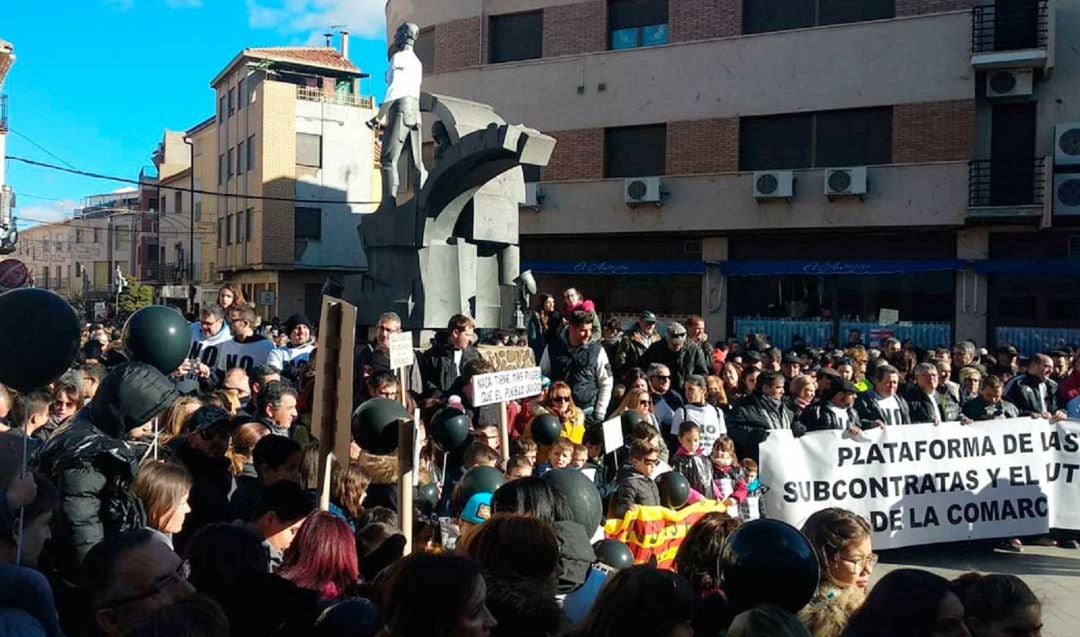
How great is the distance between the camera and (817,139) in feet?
72.3

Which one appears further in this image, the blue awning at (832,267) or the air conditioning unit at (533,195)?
the air conditioning unit at (533,195)

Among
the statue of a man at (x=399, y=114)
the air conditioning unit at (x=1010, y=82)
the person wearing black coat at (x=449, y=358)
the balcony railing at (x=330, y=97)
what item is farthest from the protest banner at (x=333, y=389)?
the balcony railing at (x=330, y=97)

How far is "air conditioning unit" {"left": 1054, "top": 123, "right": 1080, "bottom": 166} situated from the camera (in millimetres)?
19864

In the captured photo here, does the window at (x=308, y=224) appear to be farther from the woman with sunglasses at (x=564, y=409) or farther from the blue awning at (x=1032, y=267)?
the woman with sunglasses at (x=564, y=409)

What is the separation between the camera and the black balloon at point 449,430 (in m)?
5.09

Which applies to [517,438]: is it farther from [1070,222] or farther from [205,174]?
[205,174]

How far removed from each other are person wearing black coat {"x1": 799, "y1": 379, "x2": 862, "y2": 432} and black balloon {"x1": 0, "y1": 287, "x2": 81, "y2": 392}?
5845 millimetres

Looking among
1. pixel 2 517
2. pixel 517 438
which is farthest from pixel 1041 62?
pixel 2 517

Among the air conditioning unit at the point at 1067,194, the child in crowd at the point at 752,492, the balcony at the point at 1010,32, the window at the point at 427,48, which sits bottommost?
the child in crowd at the point at 752,492

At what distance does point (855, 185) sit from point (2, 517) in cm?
2049

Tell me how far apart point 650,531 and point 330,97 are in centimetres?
4121

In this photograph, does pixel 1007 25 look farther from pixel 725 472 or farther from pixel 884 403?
pixel 725 472

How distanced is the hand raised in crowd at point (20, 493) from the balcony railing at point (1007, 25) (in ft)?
70.1

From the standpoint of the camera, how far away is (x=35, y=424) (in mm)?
5289
